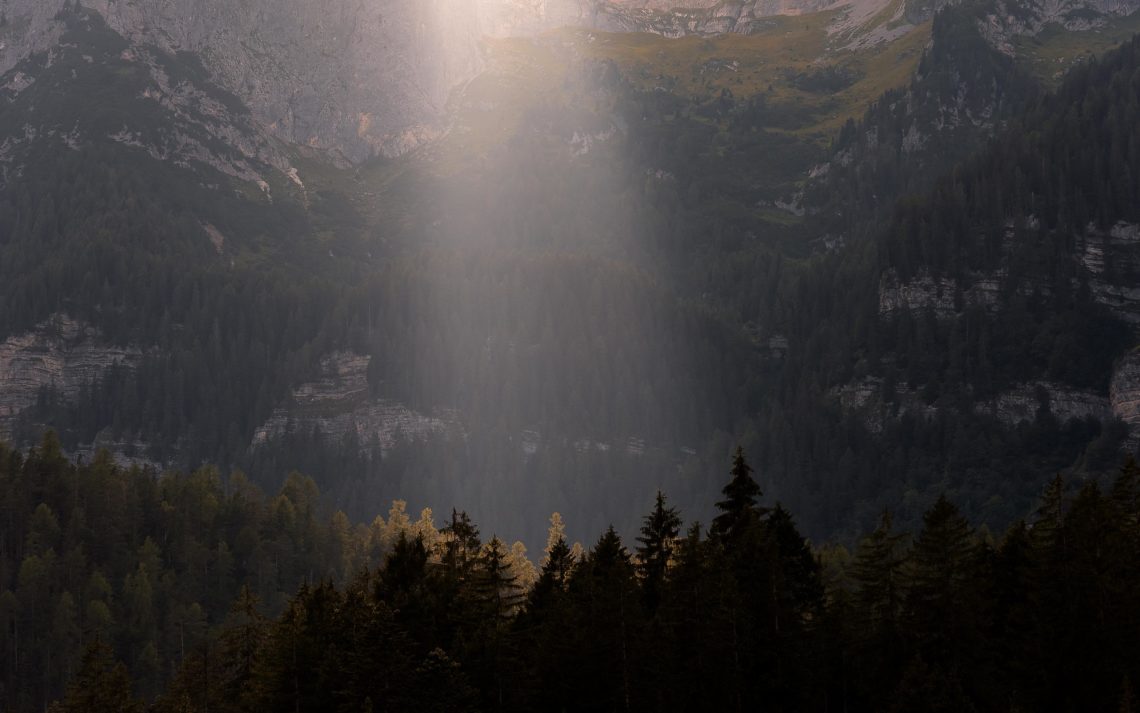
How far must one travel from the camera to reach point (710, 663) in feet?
326

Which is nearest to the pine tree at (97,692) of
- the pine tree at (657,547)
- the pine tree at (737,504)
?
the pine tree at (657,547)

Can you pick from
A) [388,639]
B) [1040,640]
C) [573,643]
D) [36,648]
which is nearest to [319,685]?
[388,639]

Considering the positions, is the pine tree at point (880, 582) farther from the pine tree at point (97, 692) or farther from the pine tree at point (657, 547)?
the pine tree at point (97, 692)

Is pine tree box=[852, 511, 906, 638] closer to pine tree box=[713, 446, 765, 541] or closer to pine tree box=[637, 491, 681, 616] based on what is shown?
pine tree box=[713, 446, 765, 541]

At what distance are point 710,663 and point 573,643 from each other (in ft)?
27.8

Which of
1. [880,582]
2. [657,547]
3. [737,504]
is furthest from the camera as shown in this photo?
[657,547]

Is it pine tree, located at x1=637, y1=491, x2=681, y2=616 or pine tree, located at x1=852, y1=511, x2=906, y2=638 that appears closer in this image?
pine tree, located at x1=852, y1=511, x2=906, y2=638

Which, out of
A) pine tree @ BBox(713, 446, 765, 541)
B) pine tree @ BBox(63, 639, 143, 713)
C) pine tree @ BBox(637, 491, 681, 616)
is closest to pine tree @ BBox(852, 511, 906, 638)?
pine tree @ BBox(713, 446, 765, 541)

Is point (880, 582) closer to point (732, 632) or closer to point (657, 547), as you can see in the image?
point (732, 632)

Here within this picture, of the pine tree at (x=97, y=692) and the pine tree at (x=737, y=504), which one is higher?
the pine tree at (x=737, y=504)

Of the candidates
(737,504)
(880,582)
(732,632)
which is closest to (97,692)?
(732,632)

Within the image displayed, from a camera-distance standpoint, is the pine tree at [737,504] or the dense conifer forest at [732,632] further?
the pine tree at [737,504]

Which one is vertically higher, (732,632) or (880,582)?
(880,582)

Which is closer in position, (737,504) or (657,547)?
(737,504)
